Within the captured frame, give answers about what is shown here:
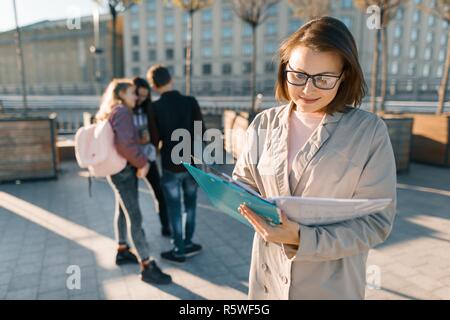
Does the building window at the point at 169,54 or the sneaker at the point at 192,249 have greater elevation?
the building window at the point at 169,54

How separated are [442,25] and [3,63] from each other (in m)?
73.9

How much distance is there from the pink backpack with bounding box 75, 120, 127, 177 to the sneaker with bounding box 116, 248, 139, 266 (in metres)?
1.03

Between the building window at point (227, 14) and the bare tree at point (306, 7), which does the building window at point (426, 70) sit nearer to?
the building window at point (227, 14)

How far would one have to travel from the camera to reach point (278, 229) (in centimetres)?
127

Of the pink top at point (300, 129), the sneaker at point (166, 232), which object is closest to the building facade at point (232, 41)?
the sneaker at point (166, 232)

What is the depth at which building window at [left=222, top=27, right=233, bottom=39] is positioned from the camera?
164 feet

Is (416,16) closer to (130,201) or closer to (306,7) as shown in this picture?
(306,7)

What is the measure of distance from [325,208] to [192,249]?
3.15 meters

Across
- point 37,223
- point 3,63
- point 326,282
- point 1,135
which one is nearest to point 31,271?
point 37,223

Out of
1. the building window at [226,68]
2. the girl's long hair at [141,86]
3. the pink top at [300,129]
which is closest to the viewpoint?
the pink top at [300,129]

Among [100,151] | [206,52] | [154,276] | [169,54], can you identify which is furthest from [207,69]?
[154,276]

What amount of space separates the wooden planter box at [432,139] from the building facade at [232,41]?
3747 cm

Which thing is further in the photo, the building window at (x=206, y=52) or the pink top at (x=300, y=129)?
the building window at (x=206, y=52)

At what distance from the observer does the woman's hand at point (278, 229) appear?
1244mm
